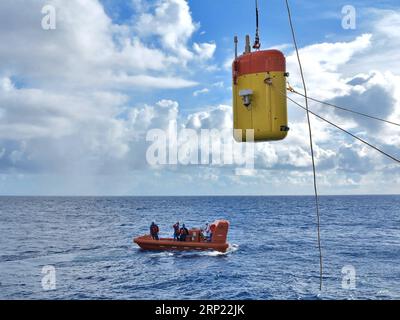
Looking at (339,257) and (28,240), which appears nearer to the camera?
(339,257)

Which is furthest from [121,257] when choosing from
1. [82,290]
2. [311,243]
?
[311,243]

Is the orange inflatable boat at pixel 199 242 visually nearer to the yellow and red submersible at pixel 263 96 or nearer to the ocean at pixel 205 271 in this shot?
the ocean at pixel 205 271

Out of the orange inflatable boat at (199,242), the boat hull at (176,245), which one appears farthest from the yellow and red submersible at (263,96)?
the boat hull at (176,245)

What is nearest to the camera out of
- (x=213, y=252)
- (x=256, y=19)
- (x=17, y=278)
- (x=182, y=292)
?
(x=256, y=19)

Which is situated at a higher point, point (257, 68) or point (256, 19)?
point (256, 19)

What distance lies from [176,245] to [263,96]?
2978 centimetres

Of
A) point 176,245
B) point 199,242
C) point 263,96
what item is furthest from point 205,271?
point 263,96

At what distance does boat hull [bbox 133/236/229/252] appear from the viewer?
1273 inches

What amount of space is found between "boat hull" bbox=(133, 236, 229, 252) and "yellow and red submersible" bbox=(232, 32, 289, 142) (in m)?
28.8

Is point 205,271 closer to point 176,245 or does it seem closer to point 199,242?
point 199,242

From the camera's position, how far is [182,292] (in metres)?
22.8
